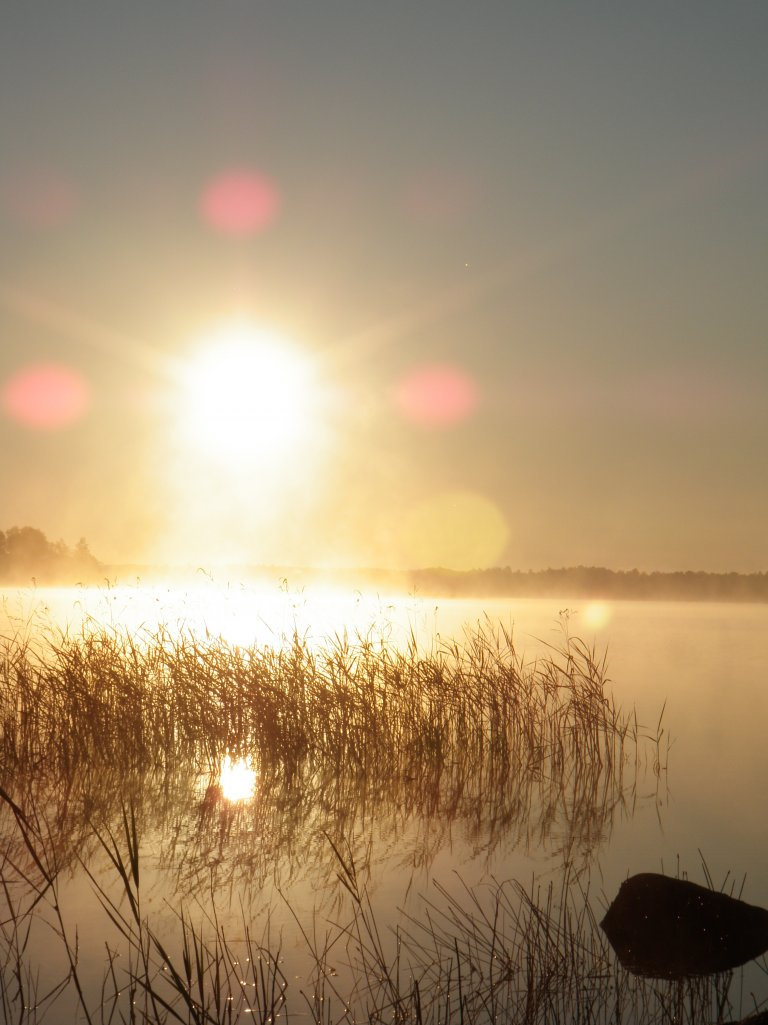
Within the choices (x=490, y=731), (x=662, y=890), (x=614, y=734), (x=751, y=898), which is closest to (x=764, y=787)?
(x=614, y=734)

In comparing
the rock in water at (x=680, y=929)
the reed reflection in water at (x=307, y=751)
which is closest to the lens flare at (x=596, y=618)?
the reed reflection in water at (x=307, y=751)

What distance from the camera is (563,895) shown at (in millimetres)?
5430

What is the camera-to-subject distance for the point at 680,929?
4340mm

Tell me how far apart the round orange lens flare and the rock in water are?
4.41 meters

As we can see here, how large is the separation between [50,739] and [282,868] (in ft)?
14.0

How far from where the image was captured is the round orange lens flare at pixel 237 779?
8.21 m

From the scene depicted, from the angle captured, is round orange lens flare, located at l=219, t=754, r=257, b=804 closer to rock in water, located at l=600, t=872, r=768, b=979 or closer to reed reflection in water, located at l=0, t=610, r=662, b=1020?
reed reflection in water, located at l=0, t=610, r=662, b=1020

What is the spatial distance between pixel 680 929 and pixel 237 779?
5439mm

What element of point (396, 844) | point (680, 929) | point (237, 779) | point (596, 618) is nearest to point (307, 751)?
point (237, 779)

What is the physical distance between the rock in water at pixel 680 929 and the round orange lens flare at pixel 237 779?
4.41 metres

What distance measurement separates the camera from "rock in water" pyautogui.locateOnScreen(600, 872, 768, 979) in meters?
4.20

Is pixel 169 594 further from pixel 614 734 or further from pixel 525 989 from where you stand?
Answer: pixel 525 989

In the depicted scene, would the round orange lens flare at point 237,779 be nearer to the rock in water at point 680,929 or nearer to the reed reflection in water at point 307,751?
the reed reflection in water at point 307,751

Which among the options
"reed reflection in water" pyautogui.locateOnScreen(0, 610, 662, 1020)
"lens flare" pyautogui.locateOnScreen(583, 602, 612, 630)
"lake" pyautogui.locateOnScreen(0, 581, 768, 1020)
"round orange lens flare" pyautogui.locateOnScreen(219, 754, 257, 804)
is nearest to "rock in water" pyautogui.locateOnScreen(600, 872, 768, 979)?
"lake" pyautogui.locateOnScreen(0, 581, 768, 1020)
